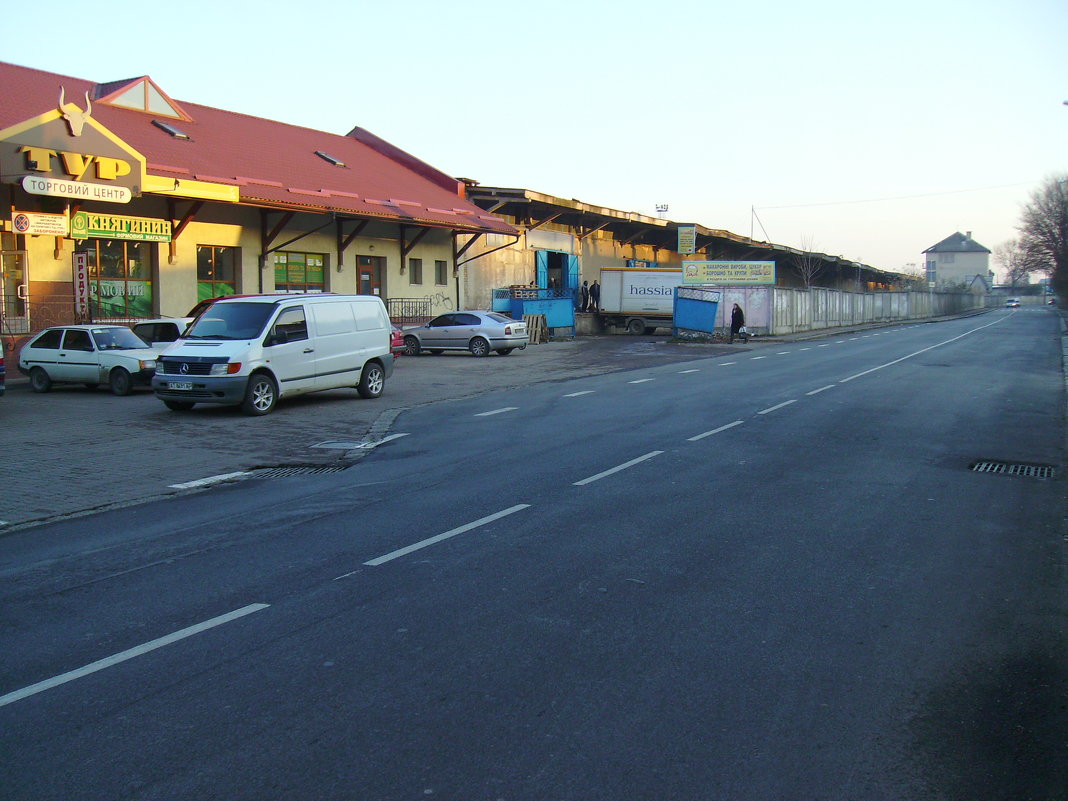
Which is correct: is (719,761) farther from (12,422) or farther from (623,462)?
(12,422)

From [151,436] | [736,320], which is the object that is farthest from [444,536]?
[736,320]

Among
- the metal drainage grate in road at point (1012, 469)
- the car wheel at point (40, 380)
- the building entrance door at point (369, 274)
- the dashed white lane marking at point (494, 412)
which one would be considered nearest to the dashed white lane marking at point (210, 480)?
the dashed white lane marking at point (494, 412)

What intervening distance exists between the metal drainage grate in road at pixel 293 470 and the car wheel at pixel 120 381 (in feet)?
32.7

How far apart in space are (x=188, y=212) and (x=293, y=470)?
17.7 meters

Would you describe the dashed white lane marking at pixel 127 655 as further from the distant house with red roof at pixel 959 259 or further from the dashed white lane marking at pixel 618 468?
the distant house with red roof at pixel 959 259

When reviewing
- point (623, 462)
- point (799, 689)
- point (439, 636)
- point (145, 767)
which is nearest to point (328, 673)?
point (439, 636)

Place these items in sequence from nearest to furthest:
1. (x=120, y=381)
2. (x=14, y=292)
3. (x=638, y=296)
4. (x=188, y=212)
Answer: (x=120, y=381) → (x=14, y=292) → (x=188, y=212) → (x=638, y=296)

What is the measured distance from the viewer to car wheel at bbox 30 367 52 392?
2091cm

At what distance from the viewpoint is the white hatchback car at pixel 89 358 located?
20.2 meters

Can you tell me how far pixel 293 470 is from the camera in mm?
11484

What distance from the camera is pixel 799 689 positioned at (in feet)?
15.4

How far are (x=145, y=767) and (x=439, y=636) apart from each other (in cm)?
184

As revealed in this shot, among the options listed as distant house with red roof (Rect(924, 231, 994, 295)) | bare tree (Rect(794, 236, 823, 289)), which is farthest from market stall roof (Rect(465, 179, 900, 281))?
distant house with red roof (Rect(924, 231, 994, 295))

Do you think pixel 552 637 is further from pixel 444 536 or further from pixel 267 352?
pixel 267 352
